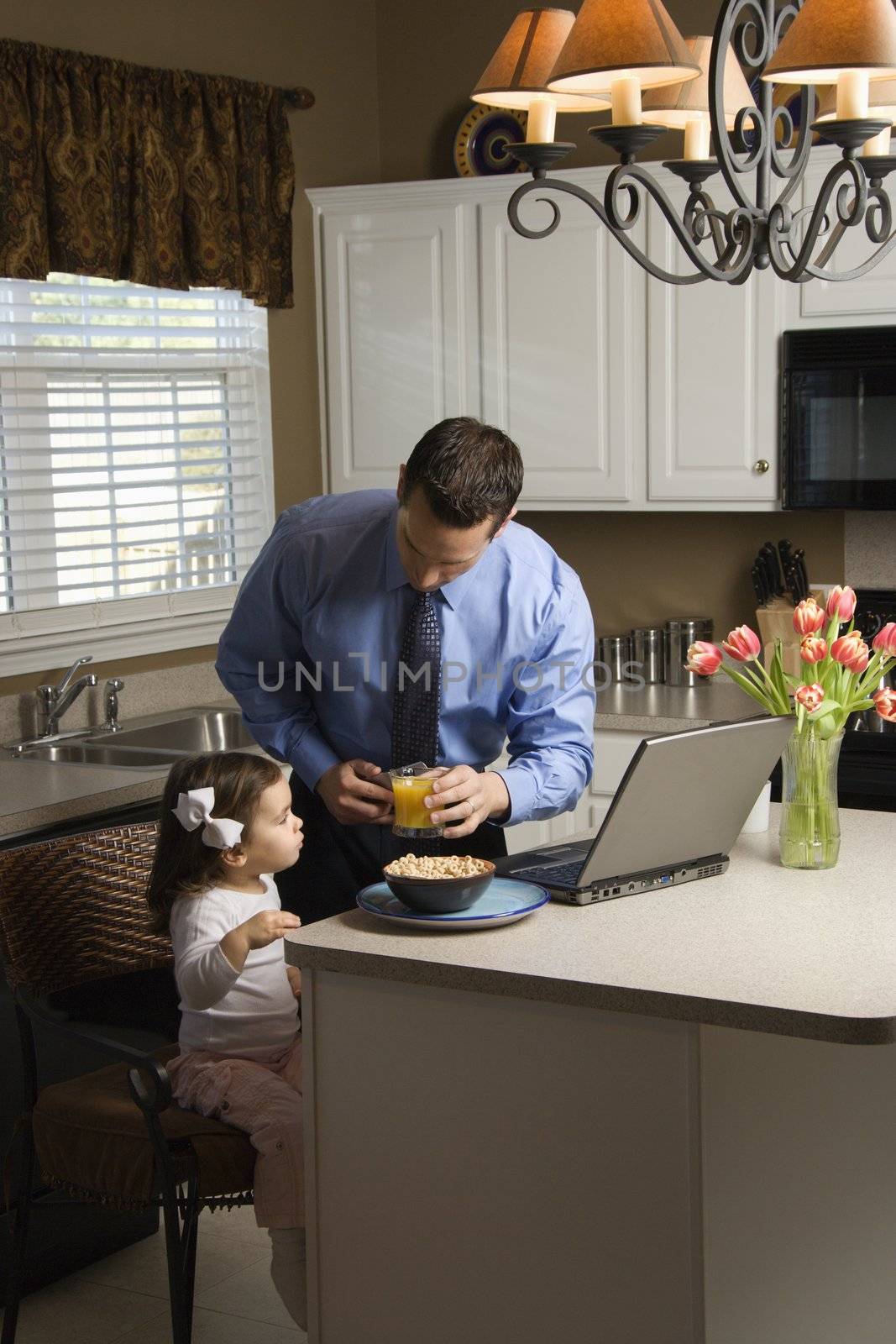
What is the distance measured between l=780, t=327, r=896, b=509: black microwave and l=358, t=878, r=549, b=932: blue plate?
2.12 meters

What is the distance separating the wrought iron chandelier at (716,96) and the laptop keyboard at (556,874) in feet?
2.69

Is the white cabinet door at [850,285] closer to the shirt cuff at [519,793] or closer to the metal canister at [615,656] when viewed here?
the metal canister at [615,656]

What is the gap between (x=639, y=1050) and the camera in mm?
1800

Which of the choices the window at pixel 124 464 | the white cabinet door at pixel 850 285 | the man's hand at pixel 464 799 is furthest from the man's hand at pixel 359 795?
the white cabinet door at pixel 850 285

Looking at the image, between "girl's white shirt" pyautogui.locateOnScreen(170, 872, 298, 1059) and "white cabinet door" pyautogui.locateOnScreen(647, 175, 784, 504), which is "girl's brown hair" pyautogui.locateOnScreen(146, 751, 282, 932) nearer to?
"girl's white shirt" pyautogui.locateOnScreen(170, 872, 298, 1059)

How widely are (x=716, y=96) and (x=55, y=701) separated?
2434 mm

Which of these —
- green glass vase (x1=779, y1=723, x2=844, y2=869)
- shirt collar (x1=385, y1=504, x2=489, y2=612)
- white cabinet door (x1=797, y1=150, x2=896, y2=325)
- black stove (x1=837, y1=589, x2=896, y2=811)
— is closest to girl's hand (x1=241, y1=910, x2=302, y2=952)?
shirt collar (x1=385, y1=504, x2=489, y2=612)

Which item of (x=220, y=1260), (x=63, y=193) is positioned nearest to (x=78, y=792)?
(x=220, y=1260)

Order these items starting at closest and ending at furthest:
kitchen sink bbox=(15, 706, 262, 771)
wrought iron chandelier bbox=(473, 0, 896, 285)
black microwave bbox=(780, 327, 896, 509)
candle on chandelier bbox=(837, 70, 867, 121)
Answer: wrought iron chandelier bbox=(473, 0, 896, 285) → candle on chandelier bbox=(837, 70, 867, 121) → kitchen sink bbox=(15, 706, 262, 771) → black microwave bbox=(780, 327, 896, 509)

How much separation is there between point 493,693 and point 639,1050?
0.93 m

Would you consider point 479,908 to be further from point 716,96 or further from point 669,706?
point 669,706

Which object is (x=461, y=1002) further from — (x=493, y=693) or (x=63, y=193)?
(x=63, y=193)

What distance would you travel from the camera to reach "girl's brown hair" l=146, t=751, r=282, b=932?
8.09 ft

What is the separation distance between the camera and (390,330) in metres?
4.48
